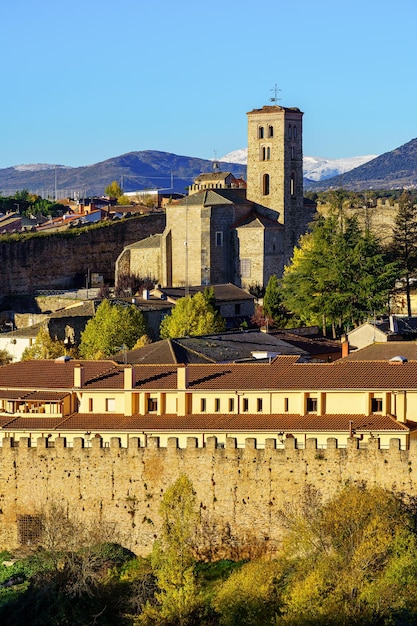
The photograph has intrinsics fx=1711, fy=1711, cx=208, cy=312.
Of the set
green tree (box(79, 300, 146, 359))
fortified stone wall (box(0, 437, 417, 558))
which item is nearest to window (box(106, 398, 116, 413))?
fortified stone wall (box(0, 437, 417, 558))

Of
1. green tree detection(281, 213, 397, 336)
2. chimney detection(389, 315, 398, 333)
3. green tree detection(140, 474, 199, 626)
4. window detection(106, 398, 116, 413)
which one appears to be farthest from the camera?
green tree detection(281, 213, 397, 336)

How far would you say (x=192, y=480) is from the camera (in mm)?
39906

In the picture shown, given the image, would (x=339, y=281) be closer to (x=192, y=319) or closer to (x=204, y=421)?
(x=192, y=319)

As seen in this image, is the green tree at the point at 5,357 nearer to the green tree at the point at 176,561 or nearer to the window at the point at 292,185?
the window at the point at 292,185

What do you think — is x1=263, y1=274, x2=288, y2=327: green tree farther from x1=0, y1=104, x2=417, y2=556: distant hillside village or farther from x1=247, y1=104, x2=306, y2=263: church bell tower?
x1=247, y1=104, x2=306, y2=263: church bell tower

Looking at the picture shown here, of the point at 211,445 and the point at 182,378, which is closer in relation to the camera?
the point at 211,445

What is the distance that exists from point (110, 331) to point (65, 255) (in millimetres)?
29367

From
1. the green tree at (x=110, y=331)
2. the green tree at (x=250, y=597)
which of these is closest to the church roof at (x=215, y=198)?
the green tree at (x=110, y=331)

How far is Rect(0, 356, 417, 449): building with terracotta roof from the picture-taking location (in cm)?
4219

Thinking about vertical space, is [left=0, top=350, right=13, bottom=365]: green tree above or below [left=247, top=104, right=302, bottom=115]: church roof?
below

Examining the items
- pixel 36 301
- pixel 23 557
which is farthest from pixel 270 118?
pixel 23 557

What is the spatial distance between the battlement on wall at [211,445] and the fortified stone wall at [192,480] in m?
0.02

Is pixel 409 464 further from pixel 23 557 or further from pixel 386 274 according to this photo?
pixel 386 274

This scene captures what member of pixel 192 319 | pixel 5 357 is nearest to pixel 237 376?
pixel 192 319
